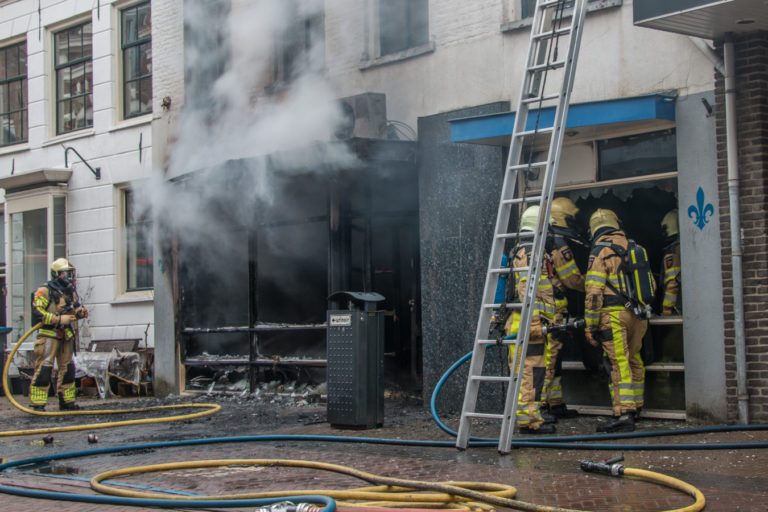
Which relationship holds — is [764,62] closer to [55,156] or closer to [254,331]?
[254,331]

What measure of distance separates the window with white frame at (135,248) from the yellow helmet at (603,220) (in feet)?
29.5

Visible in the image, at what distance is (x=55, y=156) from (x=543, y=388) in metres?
11.3

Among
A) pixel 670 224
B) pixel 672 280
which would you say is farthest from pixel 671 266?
pixel 670 224

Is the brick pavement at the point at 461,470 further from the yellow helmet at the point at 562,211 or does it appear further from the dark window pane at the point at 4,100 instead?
the dark window pane at the point at 4,100

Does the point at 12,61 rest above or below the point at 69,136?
above

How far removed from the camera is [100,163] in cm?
1753

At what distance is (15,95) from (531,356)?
13492mm

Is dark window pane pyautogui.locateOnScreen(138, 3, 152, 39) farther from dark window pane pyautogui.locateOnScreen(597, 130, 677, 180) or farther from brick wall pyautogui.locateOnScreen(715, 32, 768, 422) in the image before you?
brick wall pyautogui.locateOnScreen(715, 32, 768, 422)

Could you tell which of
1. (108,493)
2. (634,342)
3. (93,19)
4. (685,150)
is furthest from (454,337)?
(93,19)

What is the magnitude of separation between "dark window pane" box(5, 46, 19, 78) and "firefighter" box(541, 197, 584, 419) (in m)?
12.8

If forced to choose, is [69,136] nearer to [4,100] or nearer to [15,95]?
[15,95]

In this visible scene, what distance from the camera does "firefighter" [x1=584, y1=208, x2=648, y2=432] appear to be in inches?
363

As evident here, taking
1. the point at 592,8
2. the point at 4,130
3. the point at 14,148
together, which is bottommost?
the point at 592,8

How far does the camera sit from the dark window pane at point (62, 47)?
18.5 metres
